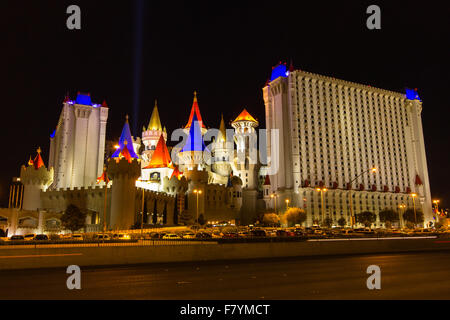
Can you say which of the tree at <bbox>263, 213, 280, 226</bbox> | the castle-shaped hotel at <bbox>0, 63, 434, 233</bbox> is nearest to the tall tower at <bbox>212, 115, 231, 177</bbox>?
the castle-shaped hotel at <bbox>0, 63, 434, 233</bbox>

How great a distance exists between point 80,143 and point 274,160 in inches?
1930

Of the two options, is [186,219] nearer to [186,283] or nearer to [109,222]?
[109,222]

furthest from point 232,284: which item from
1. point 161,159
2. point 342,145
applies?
point 342,145

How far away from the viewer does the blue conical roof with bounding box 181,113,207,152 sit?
94.9 metres

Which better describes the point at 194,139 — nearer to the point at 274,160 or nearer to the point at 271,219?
the point at 274,160

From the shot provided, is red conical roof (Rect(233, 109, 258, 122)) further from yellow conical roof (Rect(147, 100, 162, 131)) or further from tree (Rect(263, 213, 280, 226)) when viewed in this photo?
tree (Rect(263, 213, 280, 226))

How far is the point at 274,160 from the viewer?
100 metres

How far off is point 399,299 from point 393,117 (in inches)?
4703

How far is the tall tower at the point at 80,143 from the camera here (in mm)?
82688

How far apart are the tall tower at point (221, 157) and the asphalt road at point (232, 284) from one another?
82.7 metres

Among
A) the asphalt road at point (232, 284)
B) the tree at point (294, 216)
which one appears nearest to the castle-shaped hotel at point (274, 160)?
the tree at point (294, 216)

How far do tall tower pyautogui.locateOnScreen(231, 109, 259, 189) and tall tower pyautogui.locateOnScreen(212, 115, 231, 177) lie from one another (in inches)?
97.7

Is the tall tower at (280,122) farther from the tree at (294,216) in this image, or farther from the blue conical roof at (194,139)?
the blue conical roof at (194,139)

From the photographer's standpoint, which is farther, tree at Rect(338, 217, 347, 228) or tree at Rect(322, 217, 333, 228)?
tree at Rect(338, 217, 347, 228)
